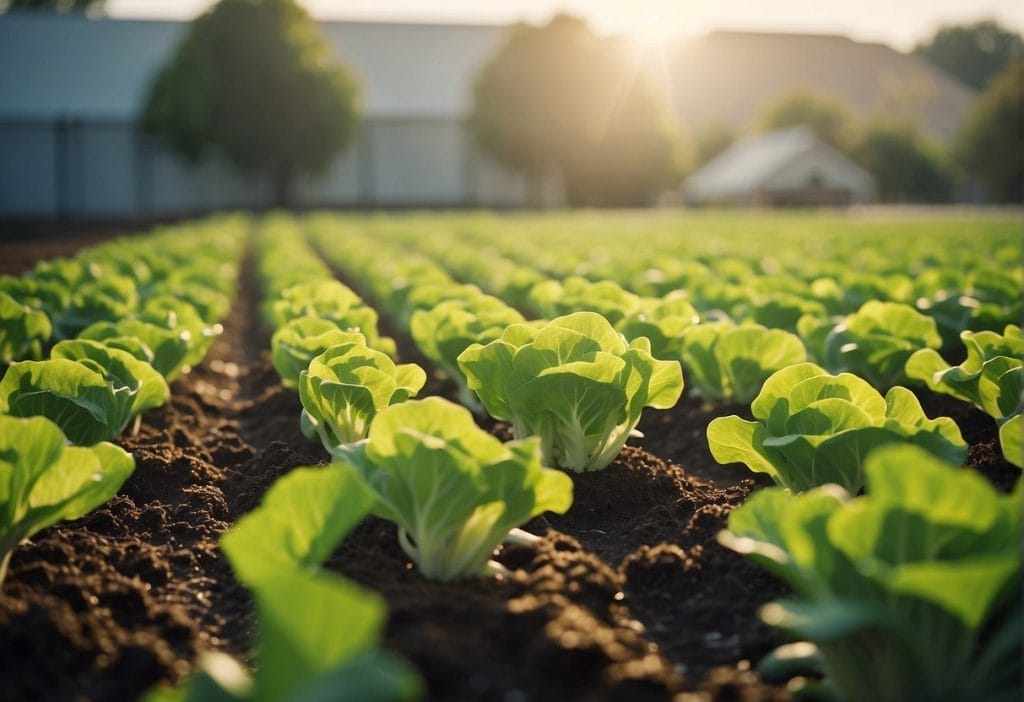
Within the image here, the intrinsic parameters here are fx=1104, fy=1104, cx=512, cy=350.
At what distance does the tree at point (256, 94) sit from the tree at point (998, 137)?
3134 centimetres

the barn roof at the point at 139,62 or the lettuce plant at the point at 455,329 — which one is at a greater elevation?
the barn roof at the point at 139,62

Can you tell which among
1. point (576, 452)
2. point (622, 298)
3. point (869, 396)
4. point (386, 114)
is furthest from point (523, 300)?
point (386, 114)

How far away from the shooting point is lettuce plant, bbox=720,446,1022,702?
200cm

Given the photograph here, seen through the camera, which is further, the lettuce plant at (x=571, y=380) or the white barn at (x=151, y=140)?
the white barn at (x=151, y=140)

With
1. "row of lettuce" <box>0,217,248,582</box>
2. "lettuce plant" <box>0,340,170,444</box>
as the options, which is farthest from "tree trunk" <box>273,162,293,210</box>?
"lettuce plant" <box>0,340,170,444</box>

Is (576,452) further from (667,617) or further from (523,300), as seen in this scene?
(523,300)

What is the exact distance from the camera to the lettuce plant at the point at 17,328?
5.84m

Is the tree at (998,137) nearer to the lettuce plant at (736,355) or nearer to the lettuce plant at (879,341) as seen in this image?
the lettuce plant at (879,341)

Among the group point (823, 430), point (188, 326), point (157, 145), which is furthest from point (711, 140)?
point (823, 430)

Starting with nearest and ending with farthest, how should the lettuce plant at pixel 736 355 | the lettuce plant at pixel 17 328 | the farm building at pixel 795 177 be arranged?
the lettuce plant at pixel 736 355 → the lettuce plant at pixel 17 328 → the farm building at pixel 795 177

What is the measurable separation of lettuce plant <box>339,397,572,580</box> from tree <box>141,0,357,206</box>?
111 feet

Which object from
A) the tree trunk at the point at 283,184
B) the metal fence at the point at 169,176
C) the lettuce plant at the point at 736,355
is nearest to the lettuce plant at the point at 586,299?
the lettuce plant at the point at 736,355

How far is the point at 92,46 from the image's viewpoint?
46.0 meters

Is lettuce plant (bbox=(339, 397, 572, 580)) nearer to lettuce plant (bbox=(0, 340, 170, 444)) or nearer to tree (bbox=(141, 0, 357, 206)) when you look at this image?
lettuce plant (bbox=(0, 340, 170, 444))
